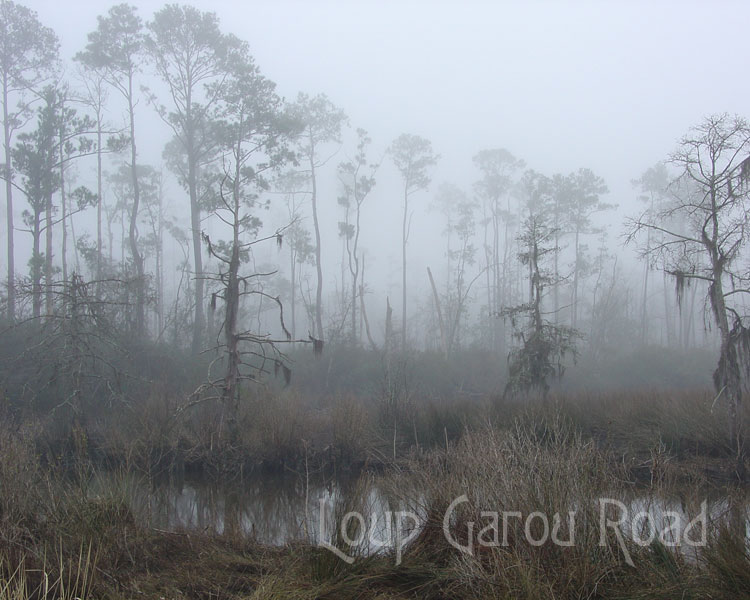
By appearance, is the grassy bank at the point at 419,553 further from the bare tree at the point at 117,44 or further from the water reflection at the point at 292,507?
the bare tree at the point at 117,44

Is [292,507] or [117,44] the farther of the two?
[117,44]

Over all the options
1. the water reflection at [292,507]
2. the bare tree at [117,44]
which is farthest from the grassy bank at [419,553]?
the bare tree at [117,44]

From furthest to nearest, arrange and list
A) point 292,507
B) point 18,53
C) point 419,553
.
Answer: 1. point 18,53
2. point 292,507
3. point 419,553

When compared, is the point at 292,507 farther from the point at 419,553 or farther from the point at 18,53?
the point at 18,53

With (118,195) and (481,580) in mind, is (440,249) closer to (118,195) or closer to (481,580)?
(118,195)

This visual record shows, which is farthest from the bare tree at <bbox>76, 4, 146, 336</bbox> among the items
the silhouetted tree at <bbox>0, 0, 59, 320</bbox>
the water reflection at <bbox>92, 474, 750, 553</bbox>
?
the water reflection at <bbox>92, 474, 750, 553</bbox>

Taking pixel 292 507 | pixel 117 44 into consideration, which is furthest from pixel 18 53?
pixel 292 507

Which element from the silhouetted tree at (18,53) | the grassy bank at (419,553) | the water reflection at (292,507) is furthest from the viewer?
the silhouetted tree at (18,53)

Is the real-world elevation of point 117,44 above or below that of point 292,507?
above

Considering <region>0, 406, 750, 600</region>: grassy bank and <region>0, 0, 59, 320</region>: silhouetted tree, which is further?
<region>0, 0, 59, 320</region>: silhouetted tree

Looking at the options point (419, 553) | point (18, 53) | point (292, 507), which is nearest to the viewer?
point (419, 553)

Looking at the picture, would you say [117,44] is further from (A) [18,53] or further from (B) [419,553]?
(B) [419,553]

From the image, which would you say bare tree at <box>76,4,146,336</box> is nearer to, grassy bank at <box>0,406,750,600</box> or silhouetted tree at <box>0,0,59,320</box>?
silhouetted tree at <box>0,0,59,320</box>

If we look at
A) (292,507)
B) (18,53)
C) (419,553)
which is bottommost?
(292,507)
